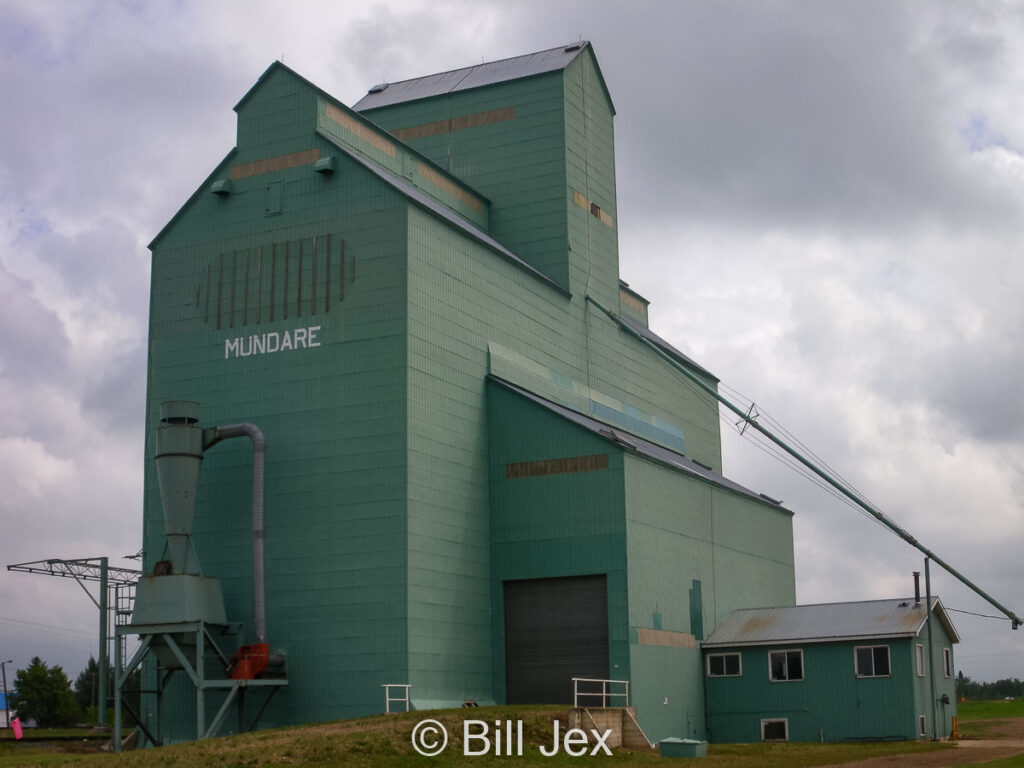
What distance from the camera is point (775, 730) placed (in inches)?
2084

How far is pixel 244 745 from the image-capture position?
36.8 m

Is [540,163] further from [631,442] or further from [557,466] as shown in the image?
[557,466]

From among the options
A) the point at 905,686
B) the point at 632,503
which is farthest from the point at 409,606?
the point at 905,686

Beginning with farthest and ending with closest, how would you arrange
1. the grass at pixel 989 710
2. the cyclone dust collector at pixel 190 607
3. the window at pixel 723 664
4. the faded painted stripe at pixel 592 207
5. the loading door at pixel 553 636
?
1. the grass at pixel 989 710
2. the faded painted stripe at pixel 592 207
3. the window at pixel 723 664
4. the loading door at pixel 553 636
5. the cyclone dust collector at pixel 190 607

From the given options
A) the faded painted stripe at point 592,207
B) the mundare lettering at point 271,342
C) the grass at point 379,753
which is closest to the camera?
the grass at point 379,753

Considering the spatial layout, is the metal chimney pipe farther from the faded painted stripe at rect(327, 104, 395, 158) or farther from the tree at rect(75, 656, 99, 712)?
the tree at rect(75, 656, 99, 712)

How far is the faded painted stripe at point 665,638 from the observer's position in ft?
166

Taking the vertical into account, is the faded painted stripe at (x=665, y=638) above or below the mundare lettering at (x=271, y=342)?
below

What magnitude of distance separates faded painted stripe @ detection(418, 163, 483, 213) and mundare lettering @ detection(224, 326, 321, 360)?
11449 mm

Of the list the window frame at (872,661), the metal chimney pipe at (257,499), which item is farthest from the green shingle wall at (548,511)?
the window frame at (872,661)

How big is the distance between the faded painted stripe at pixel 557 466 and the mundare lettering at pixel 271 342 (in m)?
9.18

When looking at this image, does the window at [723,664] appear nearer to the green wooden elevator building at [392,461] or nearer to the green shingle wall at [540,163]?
the green wooden elevator building at [392,461]

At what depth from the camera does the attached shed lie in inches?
1994

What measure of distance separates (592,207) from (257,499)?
24.7 meters
